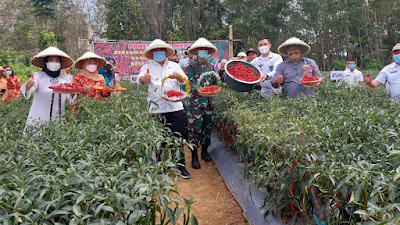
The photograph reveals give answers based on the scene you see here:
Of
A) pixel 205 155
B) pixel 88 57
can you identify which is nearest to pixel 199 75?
pixel 205 155

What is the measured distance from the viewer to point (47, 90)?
411cm

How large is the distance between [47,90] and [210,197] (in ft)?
8.16

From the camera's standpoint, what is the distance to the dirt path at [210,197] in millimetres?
3533

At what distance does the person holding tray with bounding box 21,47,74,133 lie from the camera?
405 cm

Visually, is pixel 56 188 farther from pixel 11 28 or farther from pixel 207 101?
pixel 11 28

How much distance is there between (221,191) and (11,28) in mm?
29604

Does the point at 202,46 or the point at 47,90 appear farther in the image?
the point at 202,46

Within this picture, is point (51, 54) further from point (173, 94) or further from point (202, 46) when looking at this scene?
point (202, 46)

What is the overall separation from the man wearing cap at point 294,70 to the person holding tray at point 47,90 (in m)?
3.07

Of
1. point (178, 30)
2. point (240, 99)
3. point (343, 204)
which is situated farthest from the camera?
point (178, 30)

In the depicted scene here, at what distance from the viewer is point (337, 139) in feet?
8.36

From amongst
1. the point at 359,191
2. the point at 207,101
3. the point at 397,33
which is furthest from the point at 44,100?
the point at 397,33

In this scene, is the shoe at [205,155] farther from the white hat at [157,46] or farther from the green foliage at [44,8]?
the green foliage at [44,8]

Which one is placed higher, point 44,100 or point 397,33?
point 397,33
